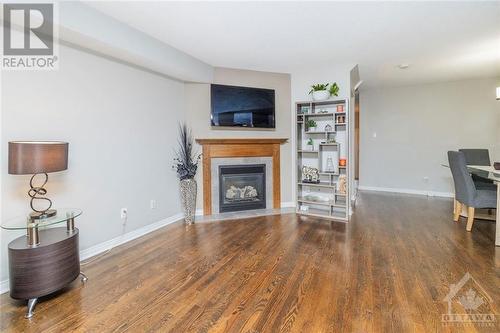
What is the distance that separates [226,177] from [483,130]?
5200 mm

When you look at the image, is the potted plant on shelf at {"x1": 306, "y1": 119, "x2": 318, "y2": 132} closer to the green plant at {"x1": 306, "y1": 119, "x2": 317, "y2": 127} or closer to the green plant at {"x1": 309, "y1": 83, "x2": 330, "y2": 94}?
the green plant at {"x1": 306, "y1": 119, "x2": 317, "y2": 127}

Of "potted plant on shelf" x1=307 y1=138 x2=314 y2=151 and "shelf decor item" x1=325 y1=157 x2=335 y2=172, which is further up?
"potted plant on shelf" x1=307 y1=138 x2=314 y2=151

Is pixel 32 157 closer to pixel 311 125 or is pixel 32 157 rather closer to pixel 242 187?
pixel 242 187

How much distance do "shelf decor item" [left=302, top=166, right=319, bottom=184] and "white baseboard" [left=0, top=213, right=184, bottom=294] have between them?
2.09m

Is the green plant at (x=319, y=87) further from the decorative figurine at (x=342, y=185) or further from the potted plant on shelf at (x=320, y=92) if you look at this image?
the decorative figurine at (x=342, y=185)

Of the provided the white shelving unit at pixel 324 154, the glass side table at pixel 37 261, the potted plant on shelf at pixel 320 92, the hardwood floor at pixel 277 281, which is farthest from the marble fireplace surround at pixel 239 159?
the glass side table at pixel 37 261

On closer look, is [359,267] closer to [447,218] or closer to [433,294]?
[433,294]

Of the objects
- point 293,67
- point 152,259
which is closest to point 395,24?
A: point 293,67

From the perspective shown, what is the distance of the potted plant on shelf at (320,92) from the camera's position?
3.86 meters

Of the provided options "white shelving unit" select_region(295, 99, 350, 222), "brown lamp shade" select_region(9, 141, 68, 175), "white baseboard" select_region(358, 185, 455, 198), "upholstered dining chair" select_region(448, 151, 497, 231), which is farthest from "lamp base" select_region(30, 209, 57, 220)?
"white baseboard" select_region(358, 185, 455, 198)

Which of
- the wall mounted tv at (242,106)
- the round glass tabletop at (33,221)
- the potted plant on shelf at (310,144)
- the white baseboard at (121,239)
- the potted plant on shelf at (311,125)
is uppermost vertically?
the wall mounted tv at (242,106)

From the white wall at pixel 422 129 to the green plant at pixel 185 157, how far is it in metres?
4.26

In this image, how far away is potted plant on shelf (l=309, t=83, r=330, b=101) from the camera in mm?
3863

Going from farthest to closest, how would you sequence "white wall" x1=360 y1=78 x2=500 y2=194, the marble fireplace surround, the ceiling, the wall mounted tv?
"white wall" x1=360 y1=78 x2=500 y2=194, the marble fireplace surround, the wall mounted tv, the ceiling
